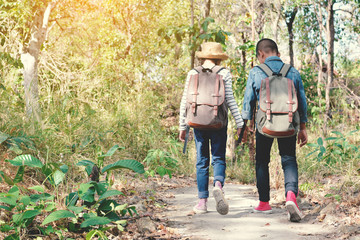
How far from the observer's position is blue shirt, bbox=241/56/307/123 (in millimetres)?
4008

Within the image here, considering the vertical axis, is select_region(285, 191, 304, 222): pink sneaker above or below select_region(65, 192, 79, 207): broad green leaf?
below

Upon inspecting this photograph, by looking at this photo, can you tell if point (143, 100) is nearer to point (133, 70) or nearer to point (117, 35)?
point (133, 70)

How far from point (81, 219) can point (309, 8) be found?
13.2 metres

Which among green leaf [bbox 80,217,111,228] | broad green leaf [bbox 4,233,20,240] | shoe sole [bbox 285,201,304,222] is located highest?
green leaf [bbox 80,217,111,228]

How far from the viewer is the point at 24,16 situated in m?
7.68

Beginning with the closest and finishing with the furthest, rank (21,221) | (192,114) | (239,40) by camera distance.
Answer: (21,221) → (192,114) → (239,40)

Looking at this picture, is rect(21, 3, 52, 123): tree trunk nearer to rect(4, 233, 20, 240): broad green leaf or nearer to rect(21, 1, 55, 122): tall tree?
rect(21, 1, 55, 122): tall tree

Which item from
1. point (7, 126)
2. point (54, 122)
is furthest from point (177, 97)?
point (7, 126)

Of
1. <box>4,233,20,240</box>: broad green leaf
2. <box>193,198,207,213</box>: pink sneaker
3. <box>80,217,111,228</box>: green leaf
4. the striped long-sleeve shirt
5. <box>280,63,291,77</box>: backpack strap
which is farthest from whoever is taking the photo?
<box>193,198,207,213</box>: pink sneaker

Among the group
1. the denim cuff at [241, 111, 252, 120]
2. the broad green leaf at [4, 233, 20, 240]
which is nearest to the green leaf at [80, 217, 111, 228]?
the broad green leaf at [4, 233, 20, 240]

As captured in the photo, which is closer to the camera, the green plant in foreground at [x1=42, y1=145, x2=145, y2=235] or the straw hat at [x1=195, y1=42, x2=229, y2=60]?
the green plant in foreground at [x1=42, y1=145, x2=145, y2=235]

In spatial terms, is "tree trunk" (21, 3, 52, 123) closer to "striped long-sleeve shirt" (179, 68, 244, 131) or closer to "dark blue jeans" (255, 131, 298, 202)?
"striped long-sleeve shirt" (179, 68, 244, 131)

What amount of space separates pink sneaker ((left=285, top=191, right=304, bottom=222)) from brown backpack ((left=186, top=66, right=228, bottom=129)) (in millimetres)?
966

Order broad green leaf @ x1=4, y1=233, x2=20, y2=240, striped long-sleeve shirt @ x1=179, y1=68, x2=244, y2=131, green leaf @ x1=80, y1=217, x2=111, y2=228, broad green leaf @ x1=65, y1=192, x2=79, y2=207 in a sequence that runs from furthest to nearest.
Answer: striped long-sleeve shirt @ x1=179, y1=68, x2=244, y2=131, broad green leaf @ x1=65, y1=192, x2=79, y2=207, green leaf @ x1=80, y1=217, x2=111, y2=228, broad green leaf @ x1=4, y1=233, x2=20, y2=240
